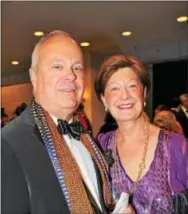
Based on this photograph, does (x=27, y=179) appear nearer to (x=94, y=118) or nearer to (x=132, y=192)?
(x=132, y=192)

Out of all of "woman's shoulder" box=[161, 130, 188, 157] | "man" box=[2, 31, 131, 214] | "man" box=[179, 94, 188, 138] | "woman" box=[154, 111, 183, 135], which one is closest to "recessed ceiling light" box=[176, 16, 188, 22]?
"man" box=[179, 94, 188, 138]

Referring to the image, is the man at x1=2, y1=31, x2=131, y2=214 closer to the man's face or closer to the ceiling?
the man's face

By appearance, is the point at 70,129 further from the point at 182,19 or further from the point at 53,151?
the point at 182,19

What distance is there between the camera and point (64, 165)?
1062 mm

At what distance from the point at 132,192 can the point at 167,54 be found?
16.0 ft

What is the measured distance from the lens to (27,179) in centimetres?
93

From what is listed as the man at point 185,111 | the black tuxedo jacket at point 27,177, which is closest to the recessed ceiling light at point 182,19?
the man at point 185,111

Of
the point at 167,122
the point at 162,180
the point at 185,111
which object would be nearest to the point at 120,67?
the point at 162,180

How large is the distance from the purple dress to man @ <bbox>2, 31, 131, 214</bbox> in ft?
1.02

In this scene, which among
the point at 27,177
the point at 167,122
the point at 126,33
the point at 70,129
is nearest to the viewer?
the point at 27,177

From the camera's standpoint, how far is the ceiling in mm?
4031

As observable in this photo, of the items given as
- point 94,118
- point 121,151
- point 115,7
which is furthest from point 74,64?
point 94,118

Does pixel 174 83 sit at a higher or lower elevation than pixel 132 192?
higher

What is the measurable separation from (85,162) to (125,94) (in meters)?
0.47
